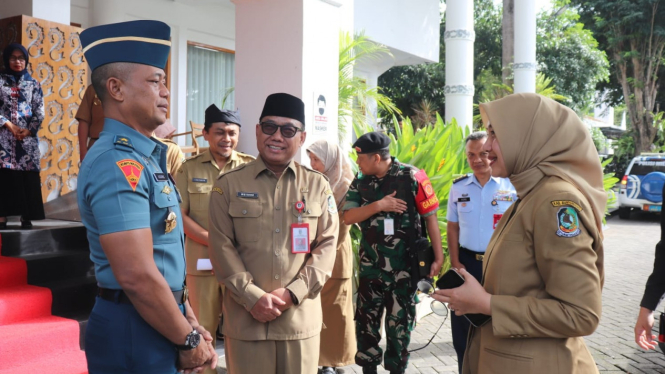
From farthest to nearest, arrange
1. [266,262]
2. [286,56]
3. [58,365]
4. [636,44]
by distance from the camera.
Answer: [636,44] < [286,56] < [58,365] < [266,262]

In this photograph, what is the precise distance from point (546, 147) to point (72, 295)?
13.8ft

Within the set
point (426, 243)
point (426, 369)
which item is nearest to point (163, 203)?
point (426, 243)

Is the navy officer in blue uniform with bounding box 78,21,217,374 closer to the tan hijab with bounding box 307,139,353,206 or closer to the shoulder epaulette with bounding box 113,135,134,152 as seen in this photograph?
the shoulder epaulette with bounding box 113,135,134,152

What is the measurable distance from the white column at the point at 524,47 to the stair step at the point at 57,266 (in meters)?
11.0

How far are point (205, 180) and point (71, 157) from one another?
3.54 m

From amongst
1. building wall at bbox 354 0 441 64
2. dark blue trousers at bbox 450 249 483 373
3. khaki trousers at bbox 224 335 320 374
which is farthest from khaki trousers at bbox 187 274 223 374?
building wall at bbox 354 0 441 64

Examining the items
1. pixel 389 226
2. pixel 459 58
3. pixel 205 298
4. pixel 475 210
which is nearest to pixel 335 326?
pixel 389 226

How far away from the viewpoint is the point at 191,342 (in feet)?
6.56

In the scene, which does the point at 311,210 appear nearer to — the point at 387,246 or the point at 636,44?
the point at 387,246

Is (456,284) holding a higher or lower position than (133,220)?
lower

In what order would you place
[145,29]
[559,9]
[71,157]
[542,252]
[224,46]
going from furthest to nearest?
[559,9], [224,46], [71,157], [145,29], [542,252]

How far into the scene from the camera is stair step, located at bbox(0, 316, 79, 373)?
3947 mm

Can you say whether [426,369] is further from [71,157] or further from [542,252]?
[71,157]

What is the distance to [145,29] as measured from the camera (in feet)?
6.67
